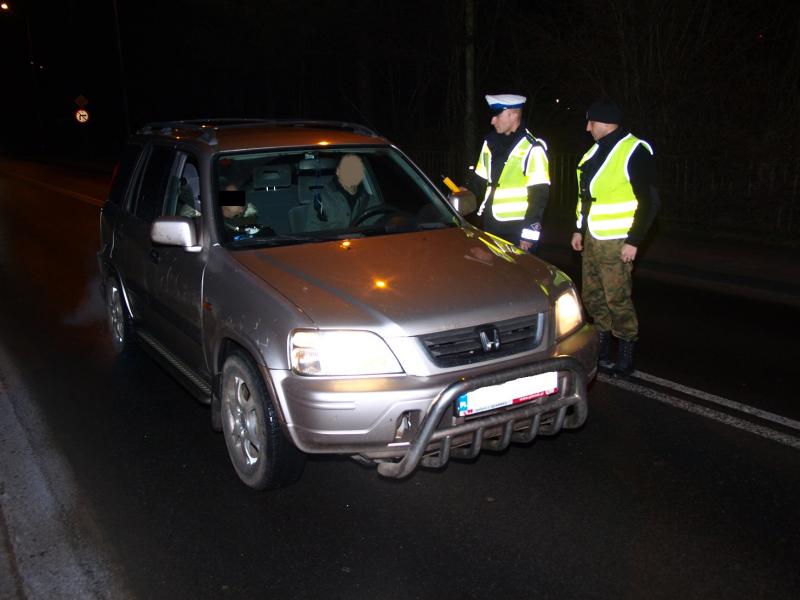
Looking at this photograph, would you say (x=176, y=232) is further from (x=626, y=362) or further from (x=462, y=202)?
(x=626, y=362)

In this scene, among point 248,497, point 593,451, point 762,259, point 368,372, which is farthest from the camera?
point 762,259

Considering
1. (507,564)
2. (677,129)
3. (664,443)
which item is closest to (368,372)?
(507,564)

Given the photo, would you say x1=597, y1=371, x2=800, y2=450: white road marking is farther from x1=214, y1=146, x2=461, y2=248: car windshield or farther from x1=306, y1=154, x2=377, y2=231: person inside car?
x1=306, y1=154, x2=377, y2=231: person inside car

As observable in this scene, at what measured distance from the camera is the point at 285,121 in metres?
6.11

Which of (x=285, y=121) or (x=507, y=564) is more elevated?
(x=285, y=121)

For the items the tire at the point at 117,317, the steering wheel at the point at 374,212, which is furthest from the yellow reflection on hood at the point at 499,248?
the tire at the point at 117,317

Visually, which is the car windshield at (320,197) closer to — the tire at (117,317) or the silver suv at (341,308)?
the silver suv at (341,308)

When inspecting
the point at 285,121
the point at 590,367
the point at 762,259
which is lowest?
the point at 762,259

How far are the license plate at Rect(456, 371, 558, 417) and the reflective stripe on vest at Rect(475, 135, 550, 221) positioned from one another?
2467 mm

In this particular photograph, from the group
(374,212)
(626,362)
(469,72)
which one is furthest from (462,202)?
(469,72)

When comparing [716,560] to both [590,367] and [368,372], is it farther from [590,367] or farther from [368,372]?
[368,372]

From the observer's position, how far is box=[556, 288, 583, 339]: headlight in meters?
4.27

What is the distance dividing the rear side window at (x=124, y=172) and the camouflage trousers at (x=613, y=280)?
3.43 metres

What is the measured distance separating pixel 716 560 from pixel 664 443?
129 cm
